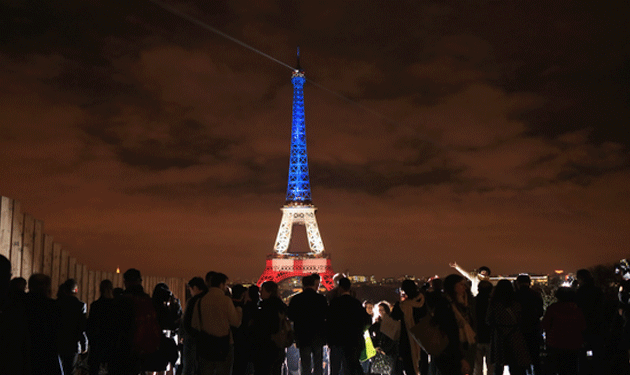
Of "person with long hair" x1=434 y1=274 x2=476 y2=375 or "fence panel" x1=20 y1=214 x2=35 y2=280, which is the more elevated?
"fence panel" x1=20 y1=214 x2=35 y2=280

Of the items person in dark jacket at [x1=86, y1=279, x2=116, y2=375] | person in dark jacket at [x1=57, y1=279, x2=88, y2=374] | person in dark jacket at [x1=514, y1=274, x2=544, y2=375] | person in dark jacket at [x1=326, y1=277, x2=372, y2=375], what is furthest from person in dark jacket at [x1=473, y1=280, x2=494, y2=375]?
person in dark jacket at [x1=57, y1=279, x2=88, y2=374]

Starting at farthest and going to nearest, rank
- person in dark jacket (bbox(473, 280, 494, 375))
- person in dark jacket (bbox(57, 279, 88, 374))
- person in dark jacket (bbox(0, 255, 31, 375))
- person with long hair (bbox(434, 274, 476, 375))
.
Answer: person in dark jacket (bbox(473, 280, 494, 375)), person in dark jacket (bbox(57, 279, 88, 374)), person with long hair (bbox(434, 274, 476, 375)), person in dark jacket (bbox(0, 255, 31, 375))

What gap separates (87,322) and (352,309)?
3.85 m

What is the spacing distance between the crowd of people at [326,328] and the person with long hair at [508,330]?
0.05ft

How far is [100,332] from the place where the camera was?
8.02 m

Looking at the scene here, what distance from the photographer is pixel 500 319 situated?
336 inches

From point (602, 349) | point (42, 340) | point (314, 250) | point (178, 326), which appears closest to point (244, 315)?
point (178, 326)

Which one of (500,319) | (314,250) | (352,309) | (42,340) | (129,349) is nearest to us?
(42,340)

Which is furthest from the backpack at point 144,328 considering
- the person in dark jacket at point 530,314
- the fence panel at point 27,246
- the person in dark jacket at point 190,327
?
the person in dark jacket at point 530,314

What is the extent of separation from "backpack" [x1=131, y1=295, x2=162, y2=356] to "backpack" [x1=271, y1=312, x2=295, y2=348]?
175cm

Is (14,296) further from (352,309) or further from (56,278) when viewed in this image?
(56,278)

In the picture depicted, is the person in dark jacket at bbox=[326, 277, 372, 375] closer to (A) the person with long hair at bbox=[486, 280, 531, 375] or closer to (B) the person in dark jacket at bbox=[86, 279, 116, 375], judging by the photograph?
(A) the person with long hair at bbox=[486, 280, 531, 375]

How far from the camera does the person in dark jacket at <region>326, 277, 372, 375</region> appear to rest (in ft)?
30.1

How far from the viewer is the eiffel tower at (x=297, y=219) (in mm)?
83000
